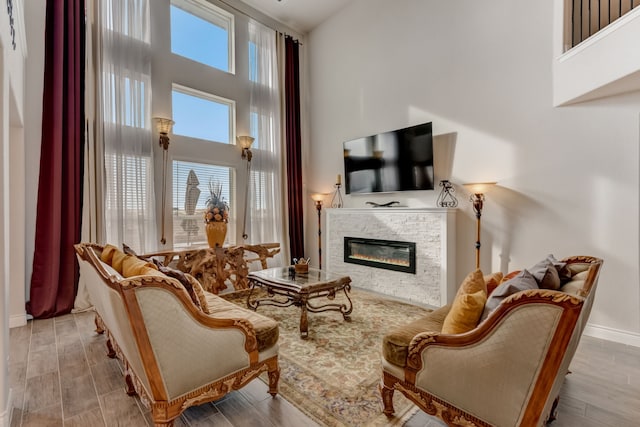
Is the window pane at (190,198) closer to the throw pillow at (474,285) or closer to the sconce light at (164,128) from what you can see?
the sconce light at (164,128)

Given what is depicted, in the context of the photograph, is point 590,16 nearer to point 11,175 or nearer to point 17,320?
point 11,175

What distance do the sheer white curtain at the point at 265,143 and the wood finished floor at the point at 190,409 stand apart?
2983mm

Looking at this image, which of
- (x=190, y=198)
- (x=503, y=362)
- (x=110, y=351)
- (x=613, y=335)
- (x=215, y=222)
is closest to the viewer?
(x=503, y=362)

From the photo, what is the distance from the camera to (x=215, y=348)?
1.65 metres

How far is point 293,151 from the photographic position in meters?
5.75

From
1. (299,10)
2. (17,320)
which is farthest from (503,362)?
(299,10)

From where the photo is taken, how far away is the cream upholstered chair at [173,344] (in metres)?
1.40

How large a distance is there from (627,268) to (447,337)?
259 cm

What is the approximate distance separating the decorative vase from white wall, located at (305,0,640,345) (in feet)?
7.06

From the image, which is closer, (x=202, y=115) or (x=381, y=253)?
(x=381, y=253)

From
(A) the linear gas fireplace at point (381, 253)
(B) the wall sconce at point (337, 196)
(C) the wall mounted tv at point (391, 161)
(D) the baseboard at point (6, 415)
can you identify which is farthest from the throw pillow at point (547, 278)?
(B) the wall sconce at point (337, 196)

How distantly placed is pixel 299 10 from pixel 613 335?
6301 millimetres

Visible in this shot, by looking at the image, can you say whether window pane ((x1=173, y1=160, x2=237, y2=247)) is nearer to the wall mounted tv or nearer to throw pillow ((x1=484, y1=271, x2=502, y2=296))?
the wall mounted tv

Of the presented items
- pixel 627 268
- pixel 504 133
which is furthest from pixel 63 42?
pixel 627 268
